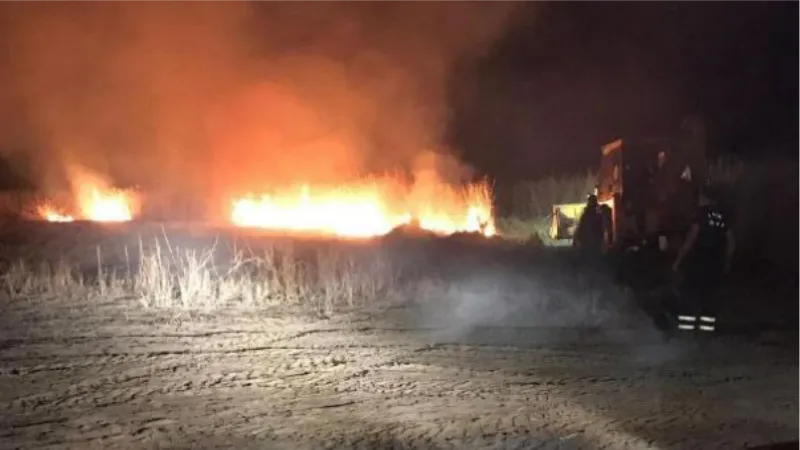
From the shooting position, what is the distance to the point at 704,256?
10055mm

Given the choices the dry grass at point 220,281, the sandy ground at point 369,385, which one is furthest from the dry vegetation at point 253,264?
the sandy ground at point 369,385

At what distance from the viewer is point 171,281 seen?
12.0 m

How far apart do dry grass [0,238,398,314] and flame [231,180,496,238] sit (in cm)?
534

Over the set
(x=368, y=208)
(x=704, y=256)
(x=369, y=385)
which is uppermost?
(x=368, y=208)

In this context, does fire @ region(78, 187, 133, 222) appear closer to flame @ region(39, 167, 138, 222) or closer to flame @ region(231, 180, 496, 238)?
flame @ region(39, 167, 138, 222)

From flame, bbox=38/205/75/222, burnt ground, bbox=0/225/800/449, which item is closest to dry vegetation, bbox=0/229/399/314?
burnt ground, bbox=0/225/800/449

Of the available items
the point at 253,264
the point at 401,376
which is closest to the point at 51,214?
the point at 253,264

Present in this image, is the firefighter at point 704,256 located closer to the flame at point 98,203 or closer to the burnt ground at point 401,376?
the burnt ground at point 401,376

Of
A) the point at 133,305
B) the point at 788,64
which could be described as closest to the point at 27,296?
the point at 133,305

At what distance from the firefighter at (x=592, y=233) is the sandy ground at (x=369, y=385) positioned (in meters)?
5.34

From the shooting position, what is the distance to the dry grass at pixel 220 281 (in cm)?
1094

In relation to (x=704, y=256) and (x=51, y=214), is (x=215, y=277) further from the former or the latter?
(x=51, y=214)

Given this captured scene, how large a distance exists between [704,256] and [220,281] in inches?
241

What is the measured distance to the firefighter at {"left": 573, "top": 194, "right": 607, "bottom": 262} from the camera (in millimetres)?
14938
